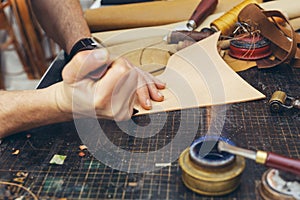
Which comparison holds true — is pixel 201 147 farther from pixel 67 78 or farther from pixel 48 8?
pixel 48 8

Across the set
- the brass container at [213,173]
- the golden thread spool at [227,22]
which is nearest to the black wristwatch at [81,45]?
the golden thread spool at [227,22]

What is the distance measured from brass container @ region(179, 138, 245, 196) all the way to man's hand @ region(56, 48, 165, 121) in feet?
0.76

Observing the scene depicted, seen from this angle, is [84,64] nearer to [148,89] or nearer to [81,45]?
[148,89]

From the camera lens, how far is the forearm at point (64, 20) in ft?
4.51

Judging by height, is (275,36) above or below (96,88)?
below

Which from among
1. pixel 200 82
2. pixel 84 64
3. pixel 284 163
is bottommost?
pixel 200 82

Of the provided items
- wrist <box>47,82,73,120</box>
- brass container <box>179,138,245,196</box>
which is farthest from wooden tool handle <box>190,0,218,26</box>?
brass container <box>179,138,245,196</box>

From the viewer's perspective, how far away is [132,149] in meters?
0.91

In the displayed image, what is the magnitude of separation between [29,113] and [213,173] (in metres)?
0.50

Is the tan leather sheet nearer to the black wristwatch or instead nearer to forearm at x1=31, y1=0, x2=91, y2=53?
the black wristwatch

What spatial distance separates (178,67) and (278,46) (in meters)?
0.33

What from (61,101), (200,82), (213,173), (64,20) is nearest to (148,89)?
(200,82)

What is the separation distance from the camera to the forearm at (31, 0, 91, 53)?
137 cm

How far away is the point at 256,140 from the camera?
3.00 feet
